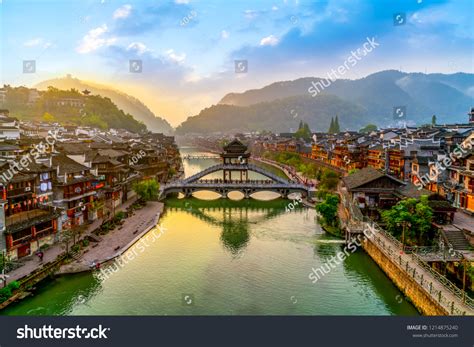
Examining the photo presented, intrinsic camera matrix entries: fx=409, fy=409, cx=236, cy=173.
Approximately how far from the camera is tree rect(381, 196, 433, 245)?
29.2m

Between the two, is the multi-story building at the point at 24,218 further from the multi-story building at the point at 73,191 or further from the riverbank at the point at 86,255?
the multi-story building at the point at 73,191

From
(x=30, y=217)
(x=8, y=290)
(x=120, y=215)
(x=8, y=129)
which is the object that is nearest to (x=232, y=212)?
(x=120, y=215)

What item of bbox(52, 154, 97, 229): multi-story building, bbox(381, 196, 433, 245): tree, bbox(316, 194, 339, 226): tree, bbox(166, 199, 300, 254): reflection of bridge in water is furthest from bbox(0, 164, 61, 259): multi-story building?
bbox(381, 196, 433, 245): tree

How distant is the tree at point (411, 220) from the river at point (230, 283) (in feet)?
10.9

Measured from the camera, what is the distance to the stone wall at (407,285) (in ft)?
69.0

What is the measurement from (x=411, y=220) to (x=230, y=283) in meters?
13.7

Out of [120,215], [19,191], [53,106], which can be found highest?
[53,106]

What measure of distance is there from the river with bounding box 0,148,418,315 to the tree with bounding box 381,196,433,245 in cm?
331

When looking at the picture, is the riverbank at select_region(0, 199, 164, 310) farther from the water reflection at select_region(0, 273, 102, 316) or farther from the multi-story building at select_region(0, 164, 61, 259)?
the multi-story building at select_region(0, 164, 61, 259)

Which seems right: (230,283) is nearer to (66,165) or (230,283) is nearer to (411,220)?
(411,220)

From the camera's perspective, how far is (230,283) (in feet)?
92.5

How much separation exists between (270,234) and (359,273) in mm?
12094

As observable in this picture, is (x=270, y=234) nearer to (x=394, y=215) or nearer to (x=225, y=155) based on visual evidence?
(x=394, y=215)
